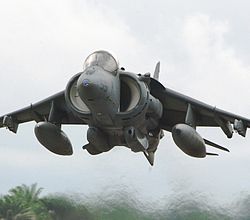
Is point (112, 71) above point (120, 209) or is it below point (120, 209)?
above

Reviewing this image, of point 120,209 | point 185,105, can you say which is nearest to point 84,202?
point 120,209

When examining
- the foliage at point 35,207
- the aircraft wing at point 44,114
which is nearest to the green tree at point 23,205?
the foliage at point 35,207

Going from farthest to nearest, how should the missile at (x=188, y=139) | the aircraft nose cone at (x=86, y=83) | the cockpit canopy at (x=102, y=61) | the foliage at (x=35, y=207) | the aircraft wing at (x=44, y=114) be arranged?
the foliage at (x=35, y=207) → the aircraft wing at (x=44, y=114) → the missile at (x=188, y=139) → the cockpit canopy at (x=102, y=61) → the aircraft nose cone at (x=86, y=83)

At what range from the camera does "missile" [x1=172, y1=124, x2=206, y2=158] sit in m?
15.9

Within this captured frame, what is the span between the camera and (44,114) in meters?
18.6

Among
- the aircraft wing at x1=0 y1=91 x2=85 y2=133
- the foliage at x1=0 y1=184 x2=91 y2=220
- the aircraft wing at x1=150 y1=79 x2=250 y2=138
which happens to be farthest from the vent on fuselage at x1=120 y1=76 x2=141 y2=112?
the foliage at x1=0 y1=184 x2=91 y2=220

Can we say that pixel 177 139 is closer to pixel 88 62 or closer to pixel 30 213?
pixel 88 62

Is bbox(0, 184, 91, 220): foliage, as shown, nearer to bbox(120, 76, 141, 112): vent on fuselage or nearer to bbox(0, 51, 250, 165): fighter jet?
bbox(0, 51, 250, 165): fighter jet

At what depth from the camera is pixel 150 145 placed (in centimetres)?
1761

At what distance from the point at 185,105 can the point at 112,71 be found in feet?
8.30

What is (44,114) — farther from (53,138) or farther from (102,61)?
(102,61)

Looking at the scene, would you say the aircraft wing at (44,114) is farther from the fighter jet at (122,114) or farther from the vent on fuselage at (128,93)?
the vent on fuselage at (128,93)

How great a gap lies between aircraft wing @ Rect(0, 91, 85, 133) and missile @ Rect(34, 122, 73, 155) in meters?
0.61

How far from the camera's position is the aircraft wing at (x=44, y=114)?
688 inches
